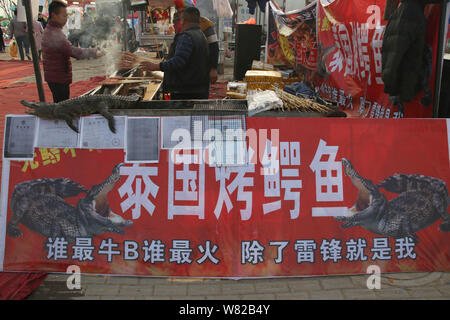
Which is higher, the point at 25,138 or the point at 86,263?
the point at 25,138

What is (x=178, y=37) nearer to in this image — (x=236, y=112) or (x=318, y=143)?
(x=236, y=112)

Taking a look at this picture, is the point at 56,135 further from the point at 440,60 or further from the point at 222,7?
the point at 222,7

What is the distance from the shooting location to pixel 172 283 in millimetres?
2977

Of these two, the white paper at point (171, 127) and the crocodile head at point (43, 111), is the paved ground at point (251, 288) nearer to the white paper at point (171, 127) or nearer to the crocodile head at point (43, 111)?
the white paper at point (171, 127)

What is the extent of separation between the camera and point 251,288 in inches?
115

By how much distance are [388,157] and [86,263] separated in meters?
2.56

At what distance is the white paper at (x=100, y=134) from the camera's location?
313 cm

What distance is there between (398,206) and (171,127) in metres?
1.93

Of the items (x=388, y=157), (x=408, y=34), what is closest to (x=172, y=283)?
(x=388, y=157)

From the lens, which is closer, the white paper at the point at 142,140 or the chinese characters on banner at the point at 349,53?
the white paper at the point at 142,140

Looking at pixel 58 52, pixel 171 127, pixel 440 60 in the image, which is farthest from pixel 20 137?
pixel 440 60

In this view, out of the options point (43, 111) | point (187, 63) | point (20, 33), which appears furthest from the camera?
point (20, 33)

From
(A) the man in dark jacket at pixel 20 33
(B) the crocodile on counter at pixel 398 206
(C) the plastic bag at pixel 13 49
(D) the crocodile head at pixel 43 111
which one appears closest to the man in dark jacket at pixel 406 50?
(B) the crocodile on counter at pixel 398 206

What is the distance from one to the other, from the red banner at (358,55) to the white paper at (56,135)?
361 cm
